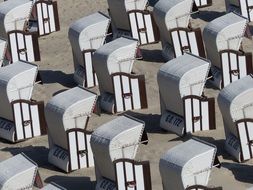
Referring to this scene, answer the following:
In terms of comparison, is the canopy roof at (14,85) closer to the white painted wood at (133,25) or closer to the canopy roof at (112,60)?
the canopy roof at (112,60)

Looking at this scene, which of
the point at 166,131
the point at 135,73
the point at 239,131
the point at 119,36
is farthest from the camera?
the point at 119,36

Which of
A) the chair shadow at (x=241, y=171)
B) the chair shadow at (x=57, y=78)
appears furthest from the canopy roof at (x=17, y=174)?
the chair shadow at (x=57, y=78)

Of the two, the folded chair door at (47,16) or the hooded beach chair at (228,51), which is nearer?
the hooded beach chair at (228,51)

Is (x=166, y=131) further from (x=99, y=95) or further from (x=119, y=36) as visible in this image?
(x=119, y=36)

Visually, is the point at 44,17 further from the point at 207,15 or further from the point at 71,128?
the point at 71,128

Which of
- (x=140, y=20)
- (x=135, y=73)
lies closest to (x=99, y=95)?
(x=135, y=73)

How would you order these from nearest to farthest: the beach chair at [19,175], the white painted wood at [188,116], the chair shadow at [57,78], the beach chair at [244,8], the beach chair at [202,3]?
the beach chair at [19,175]
the white painted wood at [188,116]
the chair shadow at [57,78]
the beach chair at [244,8]
the beach chair at [202,3]

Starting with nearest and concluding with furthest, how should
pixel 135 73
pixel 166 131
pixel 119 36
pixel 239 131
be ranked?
pixel 239 131 → pixel 166 131 → pixel 135 73 → pixel 119 36

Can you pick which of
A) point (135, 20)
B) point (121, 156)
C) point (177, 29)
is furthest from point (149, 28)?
point (121, 156)
